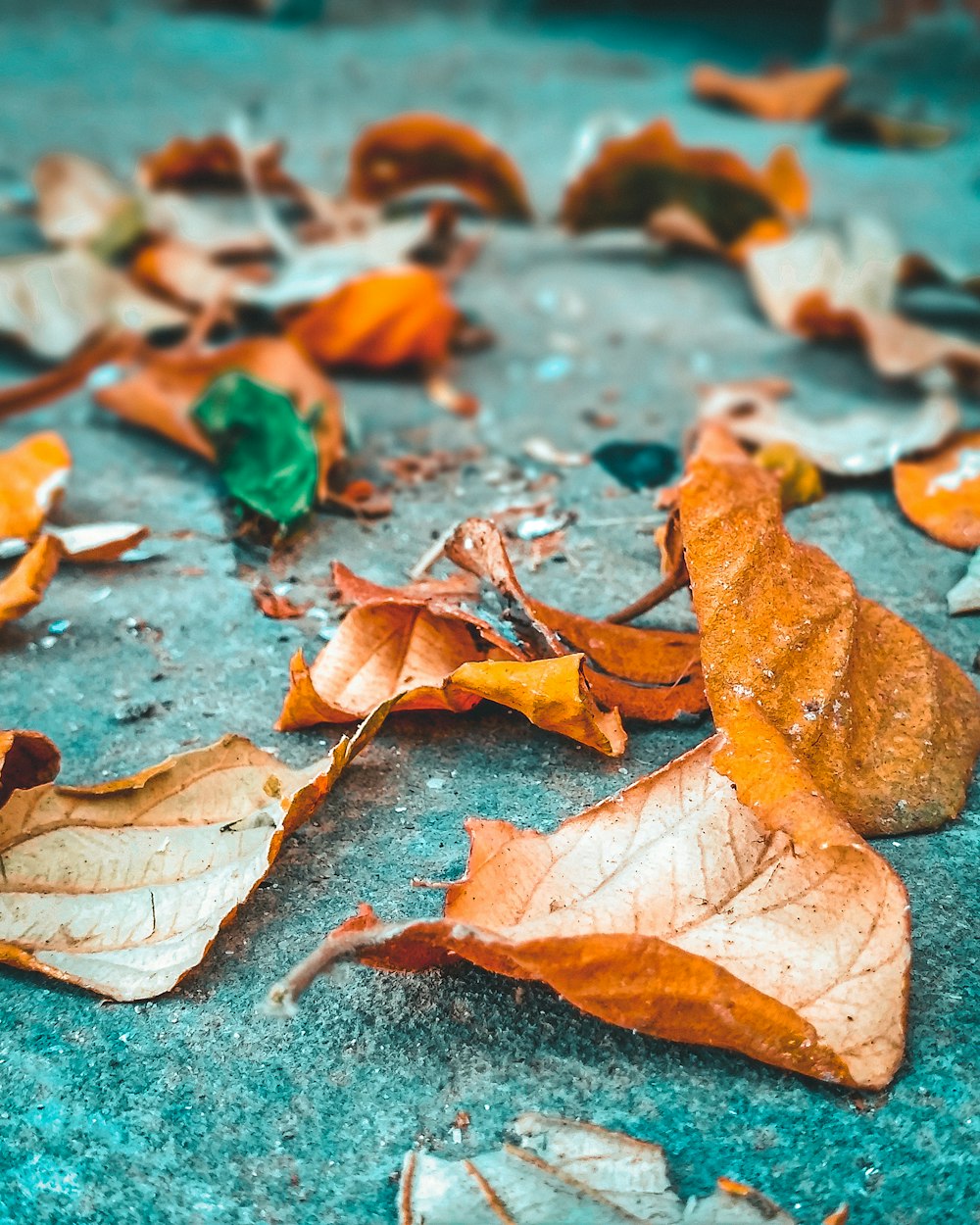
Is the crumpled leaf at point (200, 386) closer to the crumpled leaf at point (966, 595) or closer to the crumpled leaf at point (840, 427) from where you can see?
the crumpled leaf at point (840, 427)

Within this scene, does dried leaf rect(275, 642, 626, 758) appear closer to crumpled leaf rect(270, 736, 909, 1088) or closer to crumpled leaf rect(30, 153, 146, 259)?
crumpled leaf rect(270, 736, 909, 1088)

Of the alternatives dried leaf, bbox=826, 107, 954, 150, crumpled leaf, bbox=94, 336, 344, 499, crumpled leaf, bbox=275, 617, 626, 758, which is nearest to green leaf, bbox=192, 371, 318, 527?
crumpled leaf, bbox=94, 336, 344, 499

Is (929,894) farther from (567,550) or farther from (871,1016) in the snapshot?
(567,550)

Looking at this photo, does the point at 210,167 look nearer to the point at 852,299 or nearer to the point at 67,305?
the point at 67,305

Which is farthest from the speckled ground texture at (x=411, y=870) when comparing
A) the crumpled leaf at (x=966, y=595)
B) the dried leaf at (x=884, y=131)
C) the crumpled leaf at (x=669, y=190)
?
the dried leaf at (x=884, y=131)

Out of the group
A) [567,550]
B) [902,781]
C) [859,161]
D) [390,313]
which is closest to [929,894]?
[902,781]
